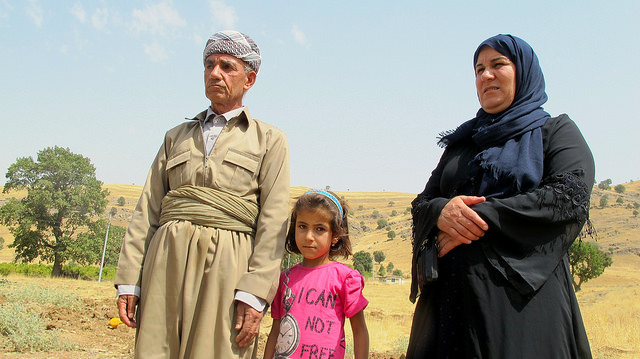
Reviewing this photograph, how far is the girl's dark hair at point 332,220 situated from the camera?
286cm

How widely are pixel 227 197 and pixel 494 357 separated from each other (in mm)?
1532

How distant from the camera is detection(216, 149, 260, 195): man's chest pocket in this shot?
2.61m

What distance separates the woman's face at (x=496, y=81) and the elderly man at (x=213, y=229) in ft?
3.89

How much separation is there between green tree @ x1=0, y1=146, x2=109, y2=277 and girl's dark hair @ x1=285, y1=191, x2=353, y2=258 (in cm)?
3953

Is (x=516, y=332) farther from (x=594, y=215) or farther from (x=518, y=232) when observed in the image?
(x=594, y=215)

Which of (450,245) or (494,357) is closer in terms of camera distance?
(494,357)

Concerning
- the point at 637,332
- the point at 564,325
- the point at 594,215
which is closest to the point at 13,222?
the point at 637,332

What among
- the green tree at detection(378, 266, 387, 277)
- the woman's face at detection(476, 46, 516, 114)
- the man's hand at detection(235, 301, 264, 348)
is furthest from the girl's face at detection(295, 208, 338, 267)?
the green tree at detection(378, 266, 387, 277)

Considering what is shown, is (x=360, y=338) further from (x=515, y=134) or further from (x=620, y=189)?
(x=620, y=189)

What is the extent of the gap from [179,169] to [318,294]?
108 centimetres

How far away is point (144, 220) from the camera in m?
2.75

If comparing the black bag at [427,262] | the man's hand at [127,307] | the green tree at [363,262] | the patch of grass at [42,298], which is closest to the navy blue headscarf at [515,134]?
the black bag at [427,262]

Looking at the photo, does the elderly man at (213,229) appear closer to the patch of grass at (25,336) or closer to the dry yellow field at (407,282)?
the dry yellow field at (407,282)

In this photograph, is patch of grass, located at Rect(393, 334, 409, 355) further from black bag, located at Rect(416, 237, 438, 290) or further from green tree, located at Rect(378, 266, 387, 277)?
green tree, located at Rect(378, 266, 387, 277)
